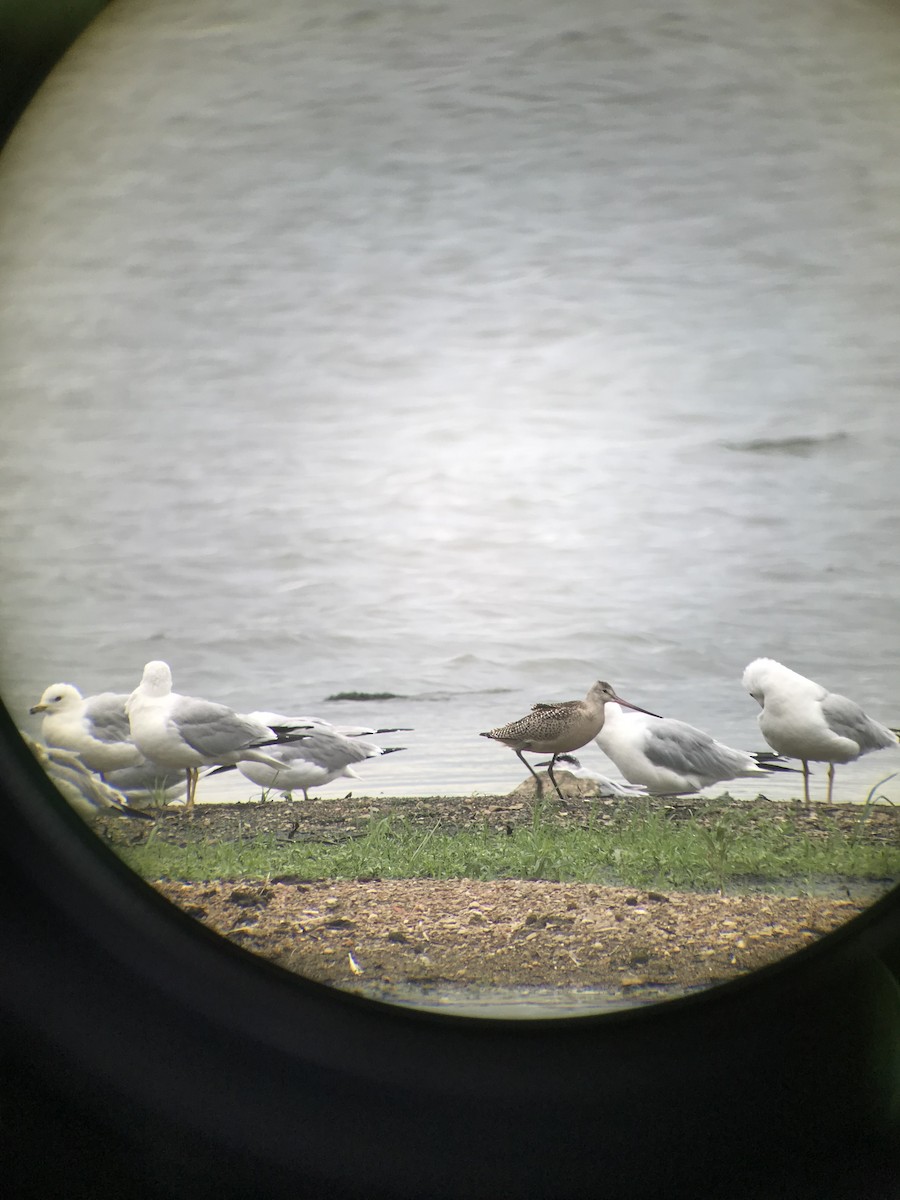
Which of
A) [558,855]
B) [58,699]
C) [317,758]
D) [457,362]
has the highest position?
[457,362]

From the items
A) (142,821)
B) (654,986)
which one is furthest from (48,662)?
(654,986)

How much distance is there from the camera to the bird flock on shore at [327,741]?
118cm

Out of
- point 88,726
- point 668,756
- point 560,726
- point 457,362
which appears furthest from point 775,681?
point 88,726

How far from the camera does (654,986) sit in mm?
1107

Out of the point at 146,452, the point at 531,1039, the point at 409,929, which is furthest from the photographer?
the point at 146,452

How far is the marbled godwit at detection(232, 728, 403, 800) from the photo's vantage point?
48.3 inches

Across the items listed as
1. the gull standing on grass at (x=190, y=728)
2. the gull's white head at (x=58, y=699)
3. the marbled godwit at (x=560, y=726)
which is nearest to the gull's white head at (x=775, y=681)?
the marbled godwit at (x=560, y=726)

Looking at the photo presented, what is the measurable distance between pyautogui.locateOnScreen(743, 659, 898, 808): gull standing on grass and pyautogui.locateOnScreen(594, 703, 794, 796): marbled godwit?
0.04 m

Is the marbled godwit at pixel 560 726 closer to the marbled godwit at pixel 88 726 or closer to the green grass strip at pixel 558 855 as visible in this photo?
the green grass strip at pixel 558 855

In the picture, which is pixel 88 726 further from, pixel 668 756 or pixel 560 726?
pixel 668 756

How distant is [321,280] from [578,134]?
1.28ft

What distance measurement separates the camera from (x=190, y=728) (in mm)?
1238

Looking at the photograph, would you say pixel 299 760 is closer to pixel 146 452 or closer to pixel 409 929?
pixel 409 929

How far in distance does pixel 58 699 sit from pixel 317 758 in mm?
356
